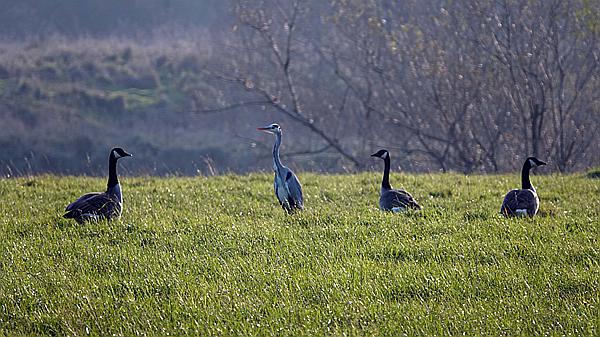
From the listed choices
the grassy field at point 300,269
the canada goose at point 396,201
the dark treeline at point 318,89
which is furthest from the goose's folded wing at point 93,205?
the dark treeline at point 318,89

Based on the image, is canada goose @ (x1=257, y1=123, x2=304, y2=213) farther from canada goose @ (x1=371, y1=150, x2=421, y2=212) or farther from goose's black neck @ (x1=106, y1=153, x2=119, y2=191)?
goose's black neck @ (x1=106, y1=153, x2=119, y2=191)

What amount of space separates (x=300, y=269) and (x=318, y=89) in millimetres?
24058

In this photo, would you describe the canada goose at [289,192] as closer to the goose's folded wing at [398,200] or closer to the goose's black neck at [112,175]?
the goose's folded wing at [398,200]

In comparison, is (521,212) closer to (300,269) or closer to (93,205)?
(300,269)

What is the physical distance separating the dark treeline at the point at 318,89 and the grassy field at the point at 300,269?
7303 millimetres

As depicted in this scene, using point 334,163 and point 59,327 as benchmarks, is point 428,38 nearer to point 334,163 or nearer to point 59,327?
point 334,163

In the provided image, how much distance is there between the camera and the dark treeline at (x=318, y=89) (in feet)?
77.6

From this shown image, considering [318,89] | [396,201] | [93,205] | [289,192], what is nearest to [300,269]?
[289,192]

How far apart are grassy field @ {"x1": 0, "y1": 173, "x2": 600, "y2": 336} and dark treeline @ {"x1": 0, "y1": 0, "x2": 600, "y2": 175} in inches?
288

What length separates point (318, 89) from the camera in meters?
32.2

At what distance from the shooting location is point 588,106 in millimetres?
24781

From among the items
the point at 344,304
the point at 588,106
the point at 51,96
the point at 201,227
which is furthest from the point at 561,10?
the point at 51,96

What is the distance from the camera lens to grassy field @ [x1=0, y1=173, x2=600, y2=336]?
23.2 feet

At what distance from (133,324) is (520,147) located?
20102 mm
